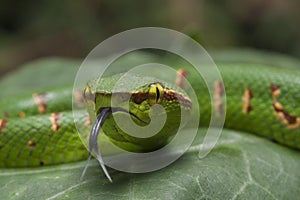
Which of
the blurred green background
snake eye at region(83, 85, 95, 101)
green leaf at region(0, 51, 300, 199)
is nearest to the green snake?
snake eye at region(83, 85, 95, 101)

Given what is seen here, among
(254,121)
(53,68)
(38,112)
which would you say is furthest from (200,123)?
(53,68)

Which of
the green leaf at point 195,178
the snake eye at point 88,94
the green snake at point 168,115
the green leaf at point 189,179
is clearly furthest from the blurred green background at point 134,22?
the snake eye at point 88,94

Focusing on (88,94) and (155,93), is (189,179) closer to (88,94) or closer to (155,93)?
(155,93)

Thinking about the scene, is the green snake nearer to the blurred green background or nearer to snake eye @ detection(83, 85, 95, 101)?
snake eye @ detection(83, 85, 95, 101)

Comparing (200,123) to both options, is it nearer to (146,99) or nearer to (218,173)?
(218,173)

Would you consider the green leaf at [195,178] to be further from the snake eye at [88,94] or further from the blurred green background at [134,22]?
the blurred green background at [134,22]

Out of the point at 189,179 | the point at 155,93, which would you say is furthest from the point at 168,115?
the point at 189,179
